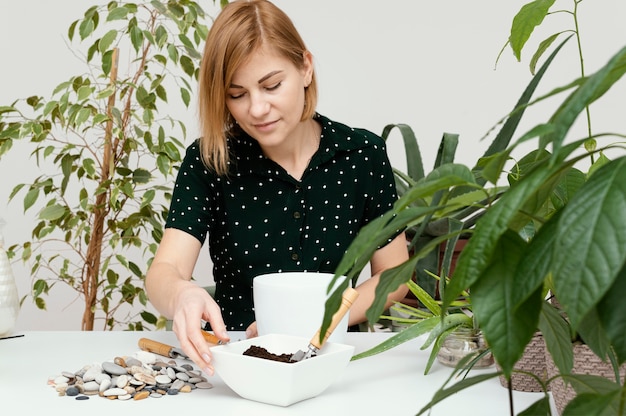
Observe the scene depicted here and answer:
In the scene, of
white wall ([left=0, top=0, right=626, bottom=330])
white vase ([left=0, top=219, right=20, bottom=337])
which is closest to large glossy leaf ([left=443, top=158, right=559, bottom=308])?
white vase ([left=0, top=219, right=20, bottom=337])

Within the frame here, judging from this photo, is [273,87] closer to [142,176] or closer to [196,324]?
[196,324]

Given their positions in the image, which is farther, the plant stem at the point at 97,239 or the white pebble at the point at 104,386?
the plant stem at the point at 97,239

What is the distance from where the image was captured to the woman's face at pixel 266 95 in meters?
1.69

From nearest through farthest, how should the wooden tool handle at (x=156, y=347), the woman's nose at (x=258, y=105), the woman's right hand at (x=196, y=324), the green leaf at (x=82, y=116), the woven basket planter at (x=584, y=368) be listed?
the woven basket planter at (x=584, y=368), the woman's right hand at (x=196, y=324), the wooden tool handle at (x=156, y=347), the woman's nose at (x=258, y=105), the green leaf at (x=82, y=116)

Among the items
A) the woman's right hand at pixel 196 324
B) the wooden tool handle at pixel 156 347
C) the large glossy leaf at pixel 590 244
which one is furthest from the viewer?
the wooden tool handle at pixel 156 347

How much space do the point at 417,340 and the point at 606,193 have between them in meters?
1.09

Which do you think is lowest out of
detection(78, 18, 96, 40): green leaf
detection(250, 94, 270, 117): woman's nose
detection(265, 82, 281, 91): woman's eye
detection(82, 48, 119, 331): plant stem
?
detection(82, 48, 119, 331): plant stem

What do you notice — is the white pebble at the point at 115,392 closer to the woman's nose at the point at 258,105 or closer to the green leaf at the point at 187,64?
the woman's nose at the point at 258,105

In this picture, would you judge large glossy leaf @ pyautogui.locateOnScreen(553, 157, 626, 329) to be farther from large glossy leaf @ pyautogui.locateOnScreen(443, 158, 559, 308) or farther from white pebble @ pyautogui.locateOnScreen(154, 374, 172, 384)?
white pebble @ pyautogui.locateOnScreen(154, 374, 172, 384)

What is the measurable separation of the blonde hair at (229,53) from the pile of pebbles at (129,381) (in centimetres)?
73

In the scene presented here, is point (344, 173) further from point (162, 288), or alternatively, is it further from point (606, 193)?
point (606, 193)

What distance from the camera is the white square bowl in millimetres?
1007

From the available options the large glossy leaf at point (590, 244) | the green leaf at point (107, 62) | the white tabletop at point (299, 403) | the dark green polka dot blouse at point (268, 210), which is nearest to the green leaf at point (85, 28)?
the green leaf at point (107, 62)

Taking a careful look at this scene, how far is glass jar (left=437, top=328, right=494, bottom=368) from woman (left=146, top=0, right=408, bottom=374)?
460 mm
